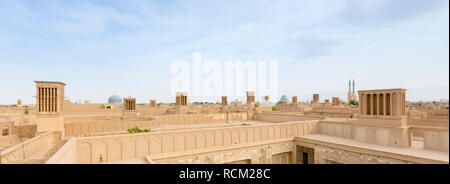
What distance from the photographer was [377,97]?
13.1 m

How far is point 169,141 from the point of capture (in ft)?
38.0

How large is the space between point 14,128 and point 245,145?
2068cm

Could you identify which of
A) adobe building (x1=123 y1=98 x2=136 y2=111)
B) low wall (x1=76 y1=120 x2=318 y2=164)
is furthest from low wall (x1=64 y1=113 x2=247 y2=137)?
adobe building (x1=123 y1=98 x2=136 y2=111)

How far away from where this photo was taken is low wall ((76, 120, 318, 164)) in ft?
32.4

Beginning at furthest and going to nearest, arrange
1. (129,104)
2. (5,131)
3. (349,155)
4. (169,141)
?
(129,104) → (5,131) → (349,155) → (169,141)

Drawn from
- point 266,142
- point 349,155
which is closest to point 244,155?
point 266,142

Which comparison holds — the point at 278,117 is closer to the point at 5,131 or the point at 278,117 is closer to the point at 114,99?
the point at 5,131

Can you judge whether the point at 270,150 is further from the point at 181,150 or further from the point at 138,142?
the point at 138,142

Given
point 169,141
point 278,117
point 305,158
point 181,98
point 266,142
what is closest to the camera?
point 169,141

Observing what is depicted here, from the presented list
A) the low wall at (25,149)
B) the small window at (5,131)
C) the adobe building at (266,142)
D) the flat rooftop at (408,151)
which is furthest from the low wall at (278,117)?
the small window at (5,131)

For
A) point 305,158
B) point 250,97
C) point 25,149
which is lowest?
point 305,158

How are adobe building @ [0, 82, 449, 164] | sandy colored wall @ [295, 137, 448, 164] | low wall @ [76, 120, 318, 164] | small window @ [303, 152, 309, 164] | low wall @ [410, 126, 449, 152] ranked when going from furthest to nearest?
small window @ [303, 152, 309, 164] → low wall @ [410, 126, 449, 152] → sandy colored wall @ [295, 137, 448, 164] → adobe building @ [0, 82, 449, 164] → low wall @ [76, 120, 318, 164]

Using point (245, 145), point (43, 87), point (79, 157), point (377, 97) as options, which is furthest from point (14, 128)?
point (377, 97)

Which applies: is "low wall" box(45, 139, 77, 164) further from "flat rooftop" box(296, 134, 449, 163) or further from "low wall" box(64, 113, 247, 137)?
"flat rooftop" box(296, 134, 449, 163)
